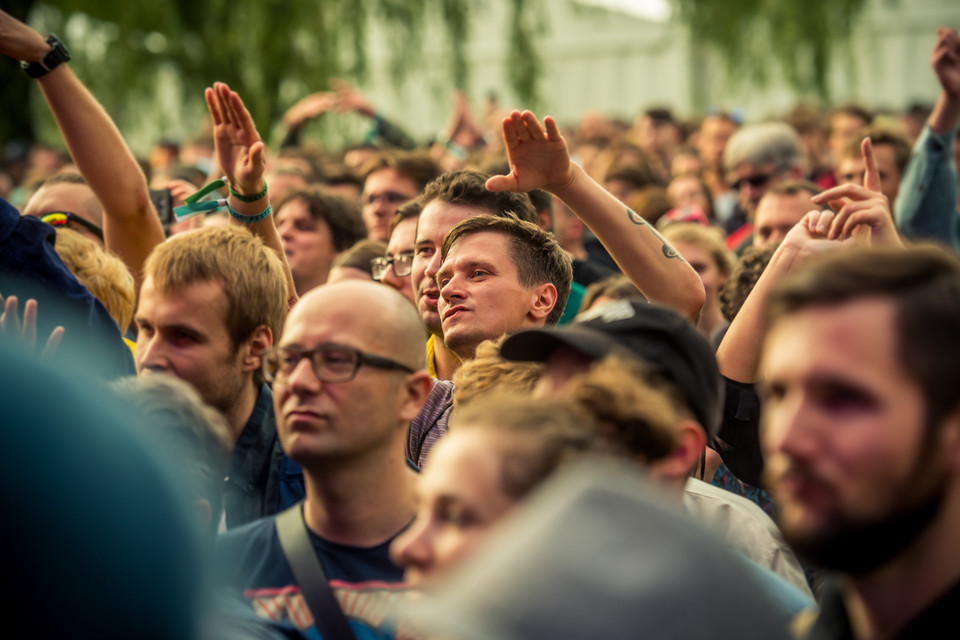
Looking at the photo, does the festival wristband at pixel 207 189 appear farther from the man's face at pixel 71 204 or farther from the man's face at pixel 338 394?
the man's face at pixel 338 394

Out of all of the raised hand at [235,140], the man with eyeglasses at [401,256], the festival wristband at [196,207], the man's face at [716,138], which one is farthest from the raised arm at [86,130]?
the man's face at [716,138]

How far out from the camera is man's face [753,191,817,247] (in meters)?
5.03

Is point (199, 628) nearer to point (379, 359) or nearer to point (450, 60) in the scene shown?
point (379, 359)

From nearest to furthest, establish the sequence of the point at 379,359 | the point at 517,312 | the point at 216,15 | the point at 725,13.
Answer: the point at 379,359
the point at 517,312
the point at 216,15
the point at 725,13

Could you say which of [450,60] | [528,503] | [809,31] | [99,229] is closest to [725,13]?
[809,31]

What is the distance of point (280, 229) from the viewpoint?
527 cm

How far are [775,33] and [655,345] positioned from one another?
1199cm

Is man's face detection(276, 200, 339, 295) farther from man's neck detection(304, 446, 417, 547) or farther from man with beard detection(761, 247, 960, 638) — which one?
man with beard detection(761, 247, 960, 638)

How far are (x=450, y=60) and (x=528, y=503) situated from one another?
1101 cm

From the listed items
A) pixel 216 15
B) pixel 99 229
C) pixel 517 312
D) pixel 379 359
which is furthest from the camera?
pixel 216 15

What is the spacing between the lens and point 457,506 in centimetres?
165

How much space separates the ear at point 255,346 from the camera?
9.93ft

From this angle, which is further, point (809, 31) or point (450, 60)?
point (809, 31)

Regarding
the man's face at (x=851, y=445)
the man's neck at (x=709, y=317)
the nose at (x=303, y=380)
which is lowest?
the man's neck at (x=709, y=317)
